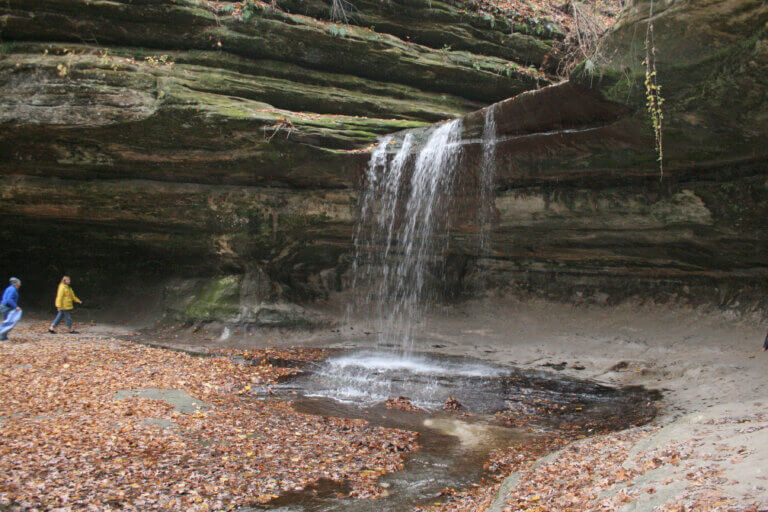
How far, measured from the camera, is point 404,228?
14273 millimetres

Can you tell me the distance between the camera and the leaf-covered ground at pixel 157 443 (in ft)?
15.7

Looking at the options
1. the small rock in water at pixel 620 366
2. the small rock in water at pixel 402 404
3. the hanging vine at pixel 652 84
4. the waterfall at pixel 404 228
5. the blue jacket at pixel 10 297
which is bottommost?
the small rock in water at pixel 402 404

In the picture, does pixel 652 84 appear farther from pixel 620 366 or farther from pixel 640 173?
pixel 620 366

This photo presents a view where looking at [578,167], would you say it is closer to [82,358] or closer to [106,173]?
[82,358]

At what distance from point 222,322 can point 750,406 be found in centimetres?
1174

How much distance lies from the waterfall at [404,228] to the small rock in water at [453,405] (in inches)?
185

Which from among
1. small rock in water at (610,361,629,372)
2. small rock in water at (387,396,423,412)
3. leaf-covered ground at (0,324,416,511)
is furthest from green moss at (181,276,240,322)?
small rock in water at (610,361,629,372)

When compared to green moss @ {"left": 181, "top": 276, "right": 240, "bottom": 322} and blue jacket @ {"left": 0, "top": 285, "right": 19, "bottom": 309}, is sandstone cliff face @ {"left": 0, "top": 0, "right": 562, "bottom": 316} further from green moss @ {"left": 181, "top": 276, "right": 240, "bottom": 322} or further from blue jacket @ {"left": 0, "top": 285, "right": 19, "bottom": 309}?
blue jacket @ {"left": 0, "top": 285, "right": 19, "bottom": 309}

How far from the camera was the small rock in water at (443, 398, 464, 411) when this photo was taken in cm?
865

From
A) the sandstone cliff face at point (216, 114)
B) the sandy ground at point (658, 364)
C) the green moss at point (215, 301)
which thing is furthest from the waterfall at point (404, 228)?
the green moss at point (215, 301)

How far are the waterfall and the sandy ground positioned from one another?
89cm

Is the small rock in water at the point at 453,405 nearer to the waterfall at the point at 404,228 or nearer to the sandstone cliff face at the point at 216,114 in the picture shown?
the waterfall at the point at 404,228

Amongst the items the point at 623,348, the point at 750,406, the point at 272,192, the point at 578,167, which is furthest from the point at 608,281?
the point at 272,192

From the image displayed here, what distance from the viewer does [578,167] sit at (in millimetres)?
11727
